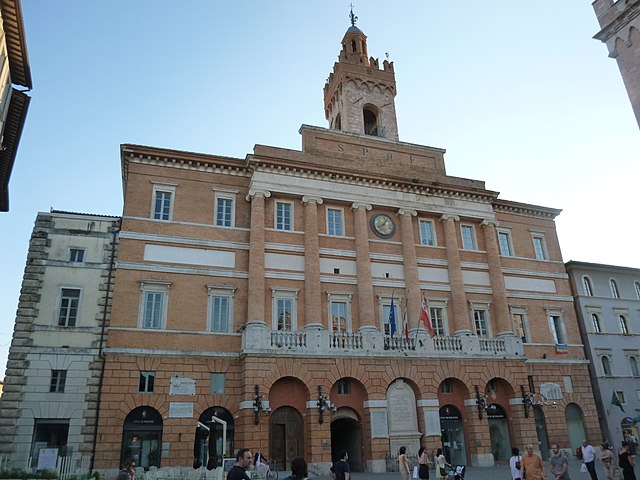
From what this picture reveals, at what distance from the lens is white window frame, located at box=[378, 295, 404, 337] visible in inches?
1132

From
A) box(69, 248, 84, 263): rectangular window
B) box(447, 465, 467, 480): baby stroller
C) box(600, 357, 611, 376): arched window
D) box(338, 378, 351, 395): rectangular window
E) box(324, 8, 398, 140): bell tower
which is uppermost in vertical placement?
box(324, 8, 398, 140): bell tower

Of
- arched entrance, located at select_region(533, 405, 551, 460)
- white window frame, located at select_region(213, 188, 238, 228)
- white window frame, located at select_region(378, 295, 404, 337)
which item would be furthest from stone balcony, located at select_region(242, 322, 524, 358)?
white window frame, located at select_region(213, 188, 238, 228)

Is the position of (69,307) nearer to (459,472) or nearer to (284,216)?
(284,216)

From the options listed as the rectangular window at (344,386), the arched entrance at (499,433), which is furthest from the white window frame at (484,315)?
the rectangular window at (344,386)

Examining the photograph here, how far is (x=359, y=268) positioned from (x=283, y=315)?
4.98 meters

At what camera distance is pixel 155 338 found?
24641 mm

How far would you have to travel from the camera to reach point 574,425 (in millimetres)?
31297

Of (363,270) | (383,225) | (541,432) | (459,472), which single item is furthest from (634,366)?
(459,472)

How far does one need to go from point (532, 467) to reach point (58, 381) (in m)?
19.4

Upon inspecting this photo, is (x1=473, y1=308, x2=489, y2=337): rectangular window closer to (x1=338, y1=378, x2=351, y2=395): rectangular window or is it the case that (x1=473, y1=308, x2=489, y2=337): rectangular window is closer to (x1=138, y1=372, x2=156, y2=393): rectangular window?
(x1=338, y1=378, x2=351, y2=395): rectangular window

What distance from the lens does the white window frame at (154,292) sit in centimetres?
2489

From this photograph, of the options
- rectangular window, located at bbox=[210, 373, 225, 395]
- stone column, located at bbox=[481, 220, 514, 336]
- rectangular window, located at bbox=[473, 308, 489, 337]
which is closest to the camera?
rectangular window, located at bbox=[210, 373, 225, 395]

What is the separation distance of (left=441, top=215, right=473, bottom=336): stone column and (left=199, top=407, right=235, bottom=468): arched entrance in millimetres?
13165

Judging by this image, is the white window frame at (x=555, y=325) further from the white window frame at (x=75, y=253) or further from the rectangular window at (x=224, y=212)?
the white window frame at (x=75, y=253)
